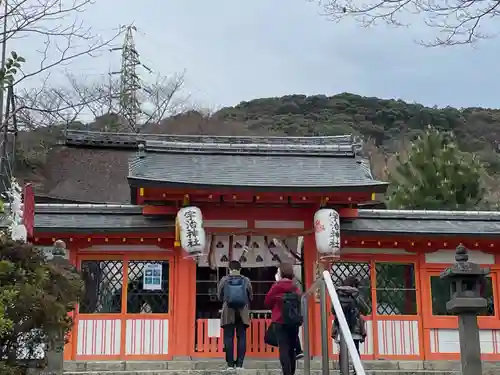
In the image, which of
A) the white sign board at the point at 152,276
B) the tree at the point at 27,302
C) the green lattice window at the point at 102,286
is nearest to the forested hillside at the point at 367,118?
the white sign board at the point at 152,276

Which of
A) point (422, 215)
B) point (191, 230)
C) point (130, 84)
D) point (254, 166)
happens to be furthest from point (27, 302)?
point (130, 84)

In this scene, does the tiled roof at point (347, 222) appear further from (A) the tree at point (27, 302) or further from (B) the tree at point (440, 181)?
(B) the tree at point (440, 181)

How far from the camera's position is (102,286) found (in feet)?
37.3

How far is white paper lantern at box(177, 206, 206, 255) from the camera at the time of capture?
1072 centimetres

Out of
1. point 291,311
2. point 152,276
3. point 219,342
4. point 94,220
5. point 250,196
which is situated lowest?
point 219,342

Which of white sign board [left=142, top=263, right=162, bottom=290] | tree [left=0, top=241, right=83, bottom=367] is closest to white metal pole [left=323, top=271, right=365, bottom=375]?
tree [left=0, top=241, right=83, bottom=367]

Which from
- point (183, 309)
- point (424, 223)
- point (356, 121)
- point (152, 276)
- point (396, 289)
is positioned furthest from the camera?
point (356, 121)

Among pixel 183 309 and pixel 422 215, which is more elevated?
pixel 422 215

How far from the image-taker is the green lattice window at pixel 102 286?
11195mm

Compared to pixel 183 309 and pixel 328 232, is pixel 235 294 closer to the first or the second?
pixel 183 309

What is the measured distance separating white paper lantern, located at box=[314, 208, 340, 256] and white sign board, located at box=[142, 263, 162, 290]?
115 inches

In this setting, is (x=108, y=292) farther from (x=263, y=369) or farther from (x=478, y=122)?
(x=478, y=122)

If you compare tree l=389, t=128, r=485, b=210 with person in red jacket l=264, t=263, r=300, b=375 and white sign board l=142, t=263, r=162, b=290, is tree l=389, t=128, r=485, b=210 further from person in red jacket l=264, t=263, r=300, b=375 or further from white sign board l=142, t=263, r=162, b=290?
person in red jacket l=264, t=263, r=300, b=375

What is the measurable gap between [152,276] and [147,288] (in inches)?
9.4
